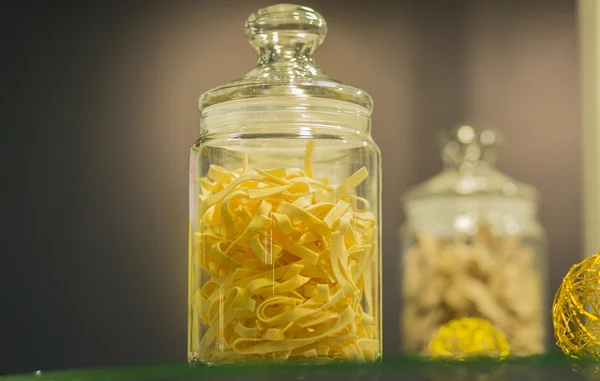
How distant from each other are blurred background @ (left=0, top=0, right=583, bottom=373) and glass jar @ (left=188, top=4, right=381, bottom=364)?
5.50 ft

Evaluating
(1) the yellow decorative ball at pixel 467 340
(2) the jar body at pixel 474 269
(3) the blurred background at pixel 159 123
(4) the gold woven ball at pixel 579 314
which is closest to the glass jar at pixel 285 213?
(4) the gold woven ball at pixel 579 314

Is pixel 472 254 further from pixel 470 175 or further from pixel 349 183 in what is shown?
pixel 349 183

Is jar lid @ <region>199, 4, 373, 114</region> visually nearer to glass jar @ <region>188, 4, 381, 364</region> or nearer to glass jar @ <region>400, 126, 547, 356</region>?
glass jar @ <region>188, 4, 381, 364</region>

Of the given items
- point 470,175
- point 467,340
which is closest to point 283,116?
point 467,340

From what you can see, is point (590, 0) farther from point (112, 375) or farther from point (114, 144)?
point (112, 375)

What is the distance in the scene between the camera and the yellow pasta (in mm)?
510

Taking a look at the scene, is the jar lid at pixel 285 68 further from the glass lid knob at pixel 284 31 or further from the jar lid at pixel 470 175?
the jar lid at pixel 470 175

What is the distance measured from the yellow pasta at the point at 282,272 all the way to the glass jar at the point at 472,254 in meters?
0.97

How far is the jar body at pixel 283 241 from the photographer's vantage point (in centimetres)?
51

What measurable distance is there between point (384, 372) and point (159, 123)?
2.22 metres

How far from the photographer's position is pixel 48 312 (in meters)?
2.33

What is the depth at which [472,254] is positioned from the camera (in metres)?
1.57

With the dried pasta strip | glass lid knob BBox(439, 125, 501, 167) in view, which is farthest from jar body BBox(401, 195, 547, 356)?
the dried pasta strip

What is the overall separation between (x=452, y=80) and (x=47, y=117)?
116cm
